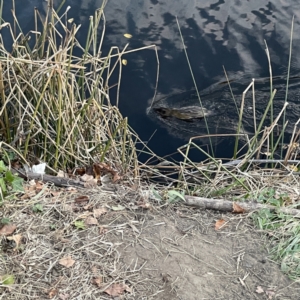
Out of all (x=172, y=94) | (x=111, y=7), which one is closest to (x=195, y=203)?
(x=172, y=94)

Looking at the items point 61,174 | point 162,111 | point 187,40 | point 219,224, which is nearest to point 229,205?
point 219,224

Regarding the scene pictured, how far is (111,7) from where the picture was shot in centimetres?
692

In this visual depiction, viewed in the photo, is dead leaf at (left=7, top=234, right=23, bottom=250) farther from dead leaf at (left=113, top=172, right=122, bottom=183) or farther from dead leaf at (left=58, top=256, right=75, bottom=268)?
dead leaf at (left=113, top=172, right=122, bottom=183)

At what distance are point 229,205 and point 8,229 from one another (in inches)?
54.4

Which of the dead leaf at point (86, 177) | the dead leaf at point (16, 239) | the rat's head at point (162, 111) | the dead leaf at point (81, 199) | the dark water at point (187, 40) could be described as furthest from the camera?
the dark water at point (187, 40)

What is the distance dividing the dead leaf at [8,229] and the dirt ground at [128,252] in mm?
25

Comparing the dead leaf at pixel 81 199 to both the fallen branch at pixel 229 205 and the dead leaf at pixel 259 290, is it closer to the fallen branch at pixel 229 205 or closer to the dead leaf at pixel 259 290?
the fallen branch at pixel 229 205

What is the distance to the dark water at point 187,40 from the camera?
6102mm

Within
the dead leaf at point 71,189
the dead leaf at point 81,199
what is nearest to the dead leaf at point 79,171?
the dead leaf at point 71,189

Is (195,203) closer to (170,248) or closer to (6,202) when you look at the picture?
(170,248)

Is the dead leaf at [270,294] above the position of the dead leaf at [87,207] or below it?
above

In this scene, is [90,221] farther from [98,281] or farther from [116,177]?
[116,177]

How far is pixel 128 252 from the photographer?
2775mm

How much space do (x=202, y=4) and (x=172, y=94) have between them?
188cm
